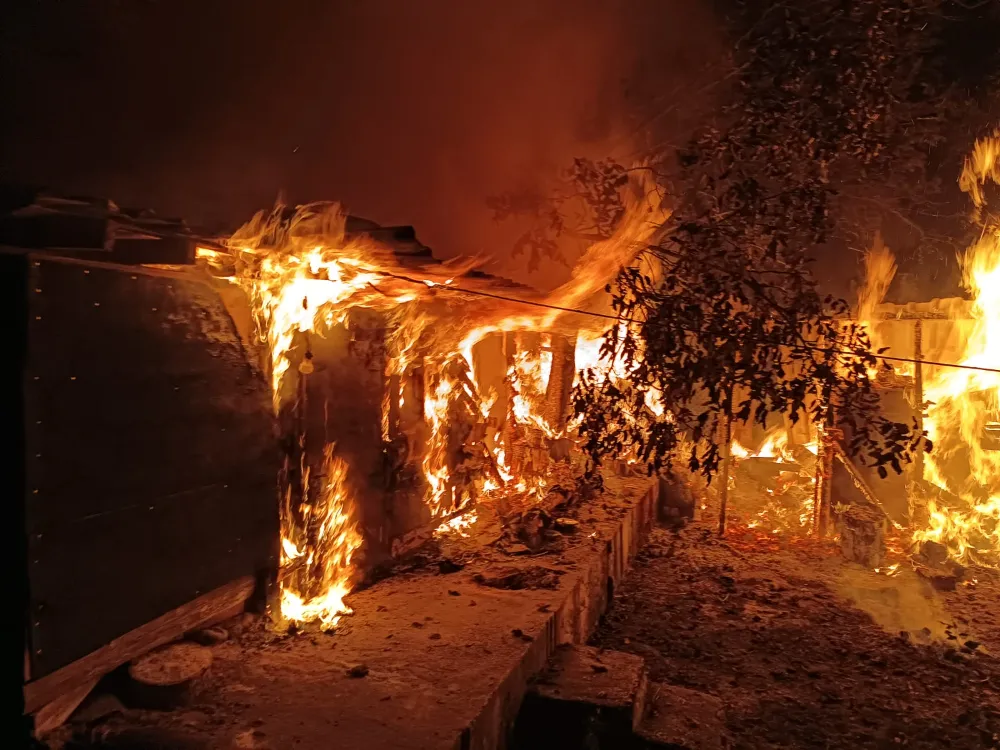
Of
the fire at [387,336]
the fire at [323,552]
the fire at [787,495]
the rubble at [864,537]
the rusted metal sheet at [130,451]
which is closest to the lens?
the rusted metal sheet at [130,451]

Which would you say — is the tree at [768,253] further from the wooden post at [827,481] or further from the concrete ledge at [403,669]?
the wooden post at [827,481]

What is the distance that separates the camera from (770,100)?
926 cm

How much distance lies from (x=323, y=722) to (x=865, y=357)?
5471 millimetres

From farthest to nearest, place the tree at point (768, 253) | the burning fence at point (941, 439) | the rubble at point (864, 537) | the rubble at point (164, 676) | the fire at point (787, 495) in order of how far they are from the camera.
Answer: the fire at point (787, 495), the burning fence at point (941, 439), the rubble at point (864, 537), the tree at point (768, 253), the rubble at point (164, 676)

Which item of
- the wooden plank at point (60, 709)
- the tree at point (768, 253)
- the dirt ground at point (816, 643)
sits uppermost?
the tree at point (768, 253)

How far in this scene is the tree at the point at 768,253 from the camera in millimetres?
6176

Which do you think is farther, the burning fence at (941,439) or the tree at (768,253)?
the burning fence at (941,439)

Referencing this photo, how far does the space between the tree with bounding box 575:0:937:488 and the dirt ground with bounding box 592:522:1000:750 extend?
2.22m

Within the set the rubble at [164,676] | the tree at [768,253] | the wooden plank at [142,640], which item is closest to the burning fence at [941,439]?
the tree at [768,253]

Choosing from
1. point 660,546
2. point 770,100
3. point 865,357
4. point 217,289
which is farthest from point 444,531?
point 770,100

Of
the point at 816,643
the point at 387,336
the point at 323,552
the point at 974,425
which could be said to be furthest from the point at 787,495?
the point at 323,552

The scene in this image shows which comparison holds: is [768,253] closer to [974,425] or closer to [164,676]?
[164,676]

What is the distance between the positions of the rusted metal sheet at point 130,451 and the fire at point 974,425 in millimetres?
11473

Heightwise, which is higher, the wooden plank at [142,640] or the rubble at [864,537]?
the wooden plank at [142,640]
